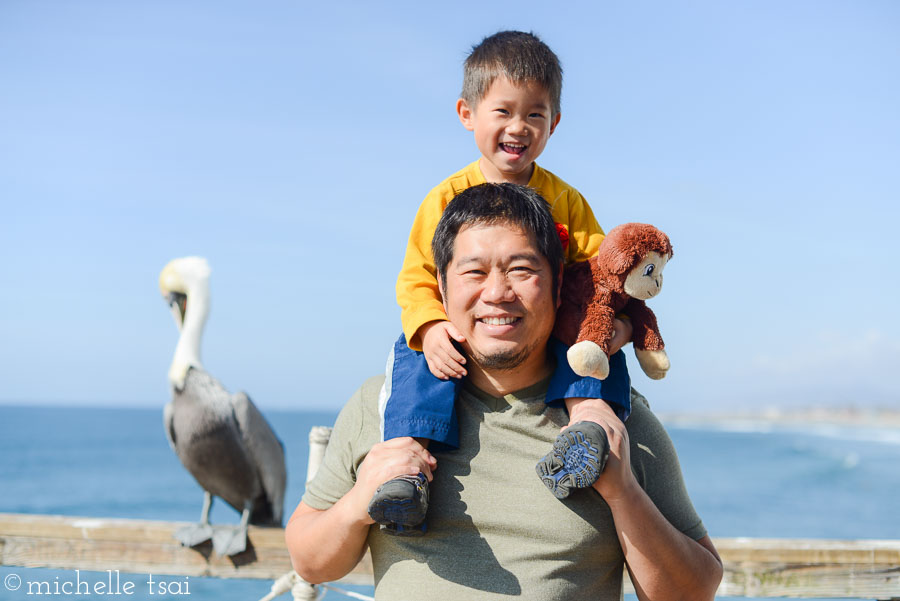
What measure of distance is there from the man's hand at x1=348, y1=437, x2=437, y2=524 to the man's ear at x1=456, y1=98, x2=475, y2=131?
2.85 ft

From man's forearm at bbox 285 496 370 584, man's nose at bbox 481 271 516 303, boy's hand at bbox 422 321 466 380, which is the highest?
man's nose at bbox 481 271 516 303

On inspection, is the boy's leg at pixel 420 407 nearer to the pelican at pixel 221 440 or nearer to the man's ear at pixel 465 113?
A: the man's ear at pixel 465 113

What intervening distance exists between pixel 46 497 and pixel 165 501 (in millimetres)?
4015

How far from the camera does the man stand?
1.61 metres

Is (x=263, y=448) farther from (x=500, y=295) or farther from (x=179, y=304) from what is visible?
(x=500, y=295)

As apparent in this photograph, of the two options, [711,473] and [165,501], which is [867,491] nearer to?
[711,473]

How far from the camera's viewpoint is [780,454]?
135ft

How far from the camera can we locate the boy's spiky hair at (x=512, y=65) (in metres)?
1.91

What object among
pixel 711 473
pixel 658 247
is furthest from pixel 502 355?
pixel 711 473

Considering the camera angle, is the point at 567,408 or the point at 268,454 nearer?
the point at 567,408

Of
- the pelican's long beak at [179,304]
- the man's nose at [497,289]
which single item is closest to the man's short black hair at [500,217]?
the man's nose at [497,289]

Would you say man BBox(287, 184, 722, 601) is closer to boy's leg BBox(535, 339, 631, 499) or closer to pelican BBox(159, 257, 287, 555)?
boy's leg BBox(535, 339, 631, 499)

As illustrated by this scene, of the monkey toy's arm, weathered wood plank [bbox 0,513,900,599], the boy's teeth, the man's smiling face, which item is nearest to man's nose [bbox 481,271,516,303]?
the man's smiling face

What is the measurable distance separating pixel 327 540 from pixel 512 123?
3.54 ft
